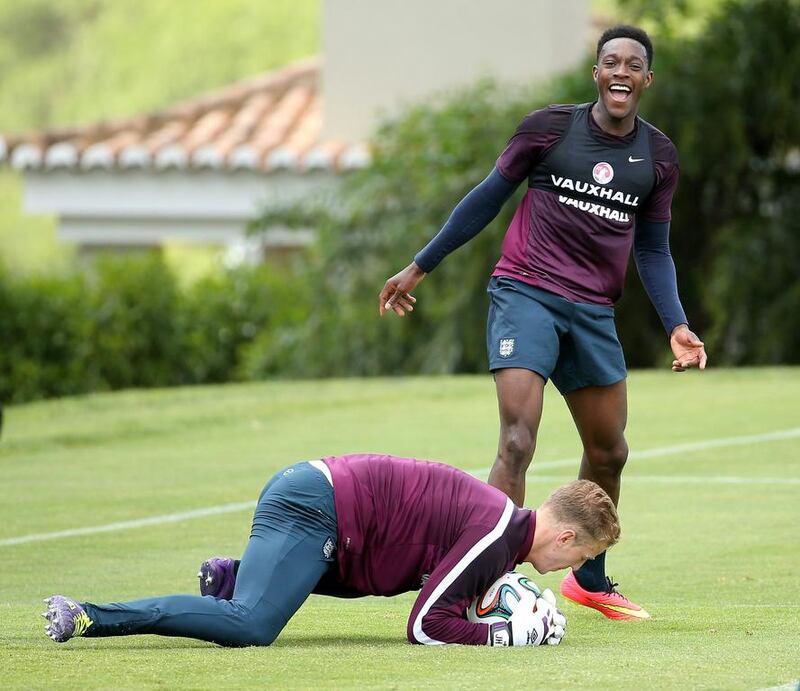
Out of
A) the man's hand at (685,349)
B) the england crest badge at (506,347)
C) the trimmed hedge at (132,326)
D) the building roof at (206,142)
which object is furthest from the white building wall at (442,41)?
the england crest badge at (506,347)

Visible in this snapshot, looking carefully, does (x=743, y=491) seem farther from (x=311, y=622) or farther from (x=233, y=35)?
(x=233, y=35)

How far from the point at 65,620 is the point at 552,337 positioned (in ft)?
8.50

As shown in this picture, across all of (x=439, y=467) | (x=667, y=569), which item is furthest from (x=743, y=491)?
(x=439, y=467)

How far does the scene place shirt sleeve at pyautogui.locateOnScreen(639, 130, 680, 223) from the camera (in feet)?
26.7

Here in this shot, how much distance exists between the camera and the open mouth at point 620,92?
314 inches

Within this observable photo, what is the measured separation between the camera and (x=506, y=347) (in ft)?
26.1

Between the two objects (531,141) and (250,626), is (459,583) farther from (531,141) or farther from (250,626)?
(531,141)

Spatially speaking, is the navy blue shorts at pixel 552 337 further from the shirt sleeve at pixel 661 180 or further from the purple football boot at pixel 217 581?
the purple football boot at pixel 217 581

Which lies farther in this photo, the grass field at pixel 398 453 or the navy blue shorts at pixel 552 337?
the navy blue shorts at pixel 552 337

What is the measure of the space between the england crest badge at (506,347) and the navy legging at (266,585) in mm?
1208

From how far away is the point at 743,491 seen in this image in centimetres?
1219

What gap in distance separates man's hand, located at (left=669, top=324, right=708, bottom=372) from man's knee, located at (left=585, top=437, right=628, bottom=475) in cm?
44

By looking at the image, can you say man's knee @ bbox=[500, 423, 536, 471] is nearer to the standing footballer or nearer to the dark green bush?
Result: the standing footballer

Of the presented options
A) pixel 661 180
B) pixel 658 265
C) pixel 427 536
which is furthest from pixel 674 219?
pixel 427 536
